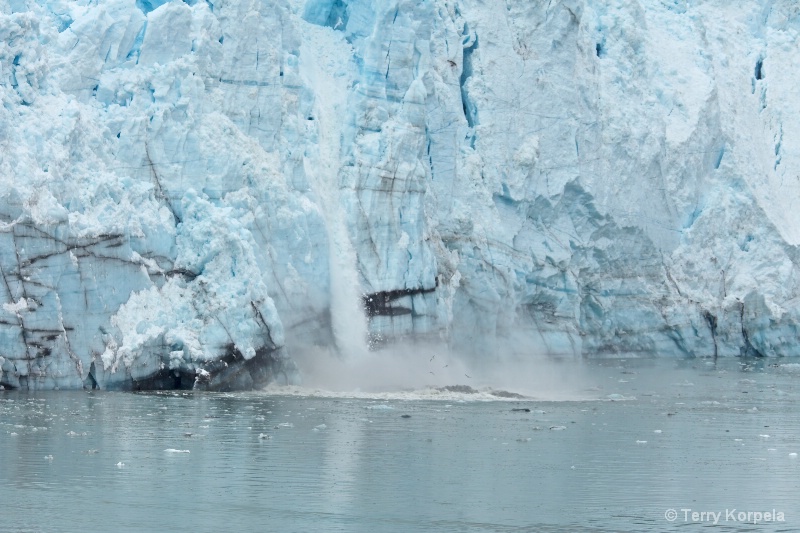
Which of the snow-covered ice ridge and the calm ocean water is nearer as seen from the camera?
the calm ocean water

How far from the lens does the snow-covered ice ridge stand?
16.8 meters

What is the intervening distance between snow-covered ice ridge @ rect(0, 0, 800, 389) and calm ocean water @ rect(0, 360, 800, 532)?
136 cm

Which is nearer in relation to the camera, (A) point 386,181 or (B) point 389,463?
(B) point 389,463

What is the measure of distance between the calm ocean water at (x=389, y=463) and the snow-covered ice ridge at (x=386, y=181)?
1.36 metres

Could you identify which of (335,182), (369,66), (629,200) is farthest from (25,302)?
(629,200)

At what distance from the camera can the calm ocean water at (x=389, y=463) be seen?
10.1 metres

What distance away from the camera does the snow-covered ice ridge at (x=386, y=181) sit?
16.8 meters

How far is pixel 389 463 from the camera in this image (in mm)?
12367

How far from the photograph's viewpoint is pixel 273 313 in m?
17.8

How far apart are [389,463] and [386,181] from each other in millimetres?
8423

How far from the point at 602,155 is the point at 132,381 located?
34.8 feet

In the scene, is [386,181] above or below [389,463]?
above

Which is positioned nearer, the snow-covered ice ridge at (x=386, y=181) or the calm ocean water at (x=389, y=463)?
the calm ocean water at (x=389, y=463)

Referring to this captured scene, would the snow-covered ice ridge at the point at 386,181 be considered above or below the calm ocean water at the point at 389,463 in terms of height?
above
